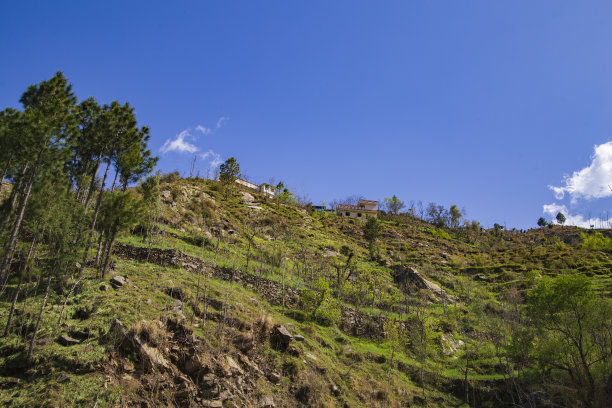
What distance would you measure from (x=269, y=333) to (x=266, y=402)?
202 inches

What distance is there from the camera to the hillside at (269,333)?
14.4 metres

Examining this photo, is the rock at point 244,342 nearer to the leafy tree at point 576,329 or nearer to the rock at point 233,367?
the rock at point 233,367

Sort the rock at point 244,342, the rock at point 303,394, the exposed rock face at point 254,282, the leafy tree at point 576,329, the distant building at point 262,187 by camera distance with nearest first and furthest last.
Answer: the rock at point 303,394, the rock at point 244,342, the leafy tree at point 576,329, the exposed rock face at point 254,282, the distant building at point 262,187

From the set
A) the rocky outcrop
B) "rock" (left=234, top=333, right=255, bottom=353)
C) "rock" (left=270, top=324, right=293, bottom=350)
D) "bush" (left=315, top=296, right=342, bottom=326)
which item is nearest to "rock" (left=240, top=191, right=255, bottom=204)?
A: the rocky outcrop

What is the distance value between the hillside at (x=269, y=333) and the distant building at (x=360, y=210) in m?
47.5

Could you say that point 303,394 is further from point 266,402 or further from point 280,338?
point 280,338

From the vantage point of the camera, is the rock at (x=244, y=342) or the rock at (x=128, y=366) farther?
the rock at (x=244, y=342)

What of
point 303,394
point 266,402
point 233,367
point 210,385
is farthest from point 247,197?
point 210,385

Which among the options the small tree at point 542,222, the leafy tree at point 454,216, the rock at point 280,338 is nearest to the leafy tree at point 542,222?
the small tree at point 542,222

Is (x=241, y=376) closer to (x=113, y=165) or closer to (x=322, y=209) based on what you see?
(x=113, y=165)

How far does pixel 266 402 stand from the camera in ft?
60.3

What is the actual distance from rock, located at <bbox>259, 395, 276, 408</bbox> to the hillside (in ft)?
0.35

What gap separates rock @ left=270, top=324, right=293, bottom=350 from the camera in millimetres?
22891

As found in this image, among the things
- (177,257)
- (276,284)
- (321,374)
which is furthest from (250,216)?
(321,374)
